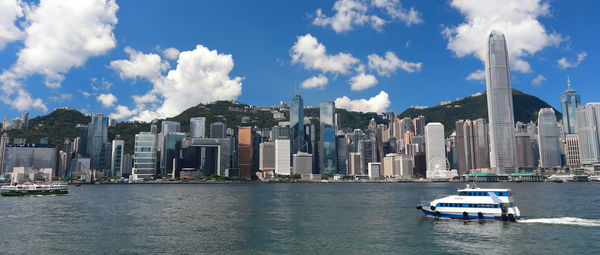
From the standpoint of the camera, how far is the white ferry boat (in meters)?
63.8

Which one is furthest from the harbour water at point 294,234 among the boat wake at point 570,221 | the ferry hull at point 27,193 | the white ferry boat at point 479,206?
the ferry hull at point 27,193

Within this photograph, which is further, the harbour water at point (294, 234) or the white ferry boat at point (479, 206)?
the white ferry boat at point (479, 206)

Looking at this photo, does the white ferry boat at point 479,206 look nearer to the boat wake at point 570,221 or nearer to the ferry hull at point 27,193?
the boat wake at point 570,221

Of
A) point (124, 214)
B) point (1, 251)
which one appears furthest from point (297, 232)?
point (124, 214)

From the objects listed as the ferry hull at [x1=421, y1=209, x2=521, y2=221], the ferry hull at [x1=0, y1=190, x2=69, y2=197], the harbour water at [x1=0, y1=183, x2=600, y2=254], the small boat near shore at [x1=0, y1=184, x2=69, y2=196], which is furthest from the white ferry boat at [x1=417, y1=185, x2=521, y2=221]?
the small boat near shore at [x1=0, y1=184, x2=69, y2=196]

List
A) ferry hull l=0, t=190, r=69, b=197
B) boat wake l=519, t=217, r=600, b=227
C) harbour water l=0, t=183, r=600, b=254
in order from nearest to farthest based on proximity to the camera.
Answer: harbour water l=0, t=183, r=600, b=254 < boat wake l=519, t=217, r=600, b=227 < ferry hull l=0, t=190, r=69, b=197

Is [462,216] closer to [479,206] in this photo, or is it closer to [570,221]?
[479,206]

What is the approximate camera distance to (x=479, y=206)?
65.2 metres

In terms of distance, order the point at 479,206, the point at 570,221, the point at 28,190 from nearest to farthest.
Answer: the point at 479,206, the point at 570,221, the point at 28,190

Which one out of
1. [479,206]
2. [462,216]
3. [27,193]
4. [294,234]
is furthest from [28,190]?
[479,206]

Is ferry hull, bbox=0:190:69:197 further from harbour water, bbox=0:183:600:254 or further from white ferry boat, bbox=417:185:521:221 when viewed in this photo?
white ferry boat, bbox=417:185:521:221

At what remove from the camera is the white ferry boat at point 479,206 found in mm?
63781

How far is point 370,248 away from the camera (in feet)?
157

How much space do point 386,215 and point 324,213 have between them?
1254 centimetres
